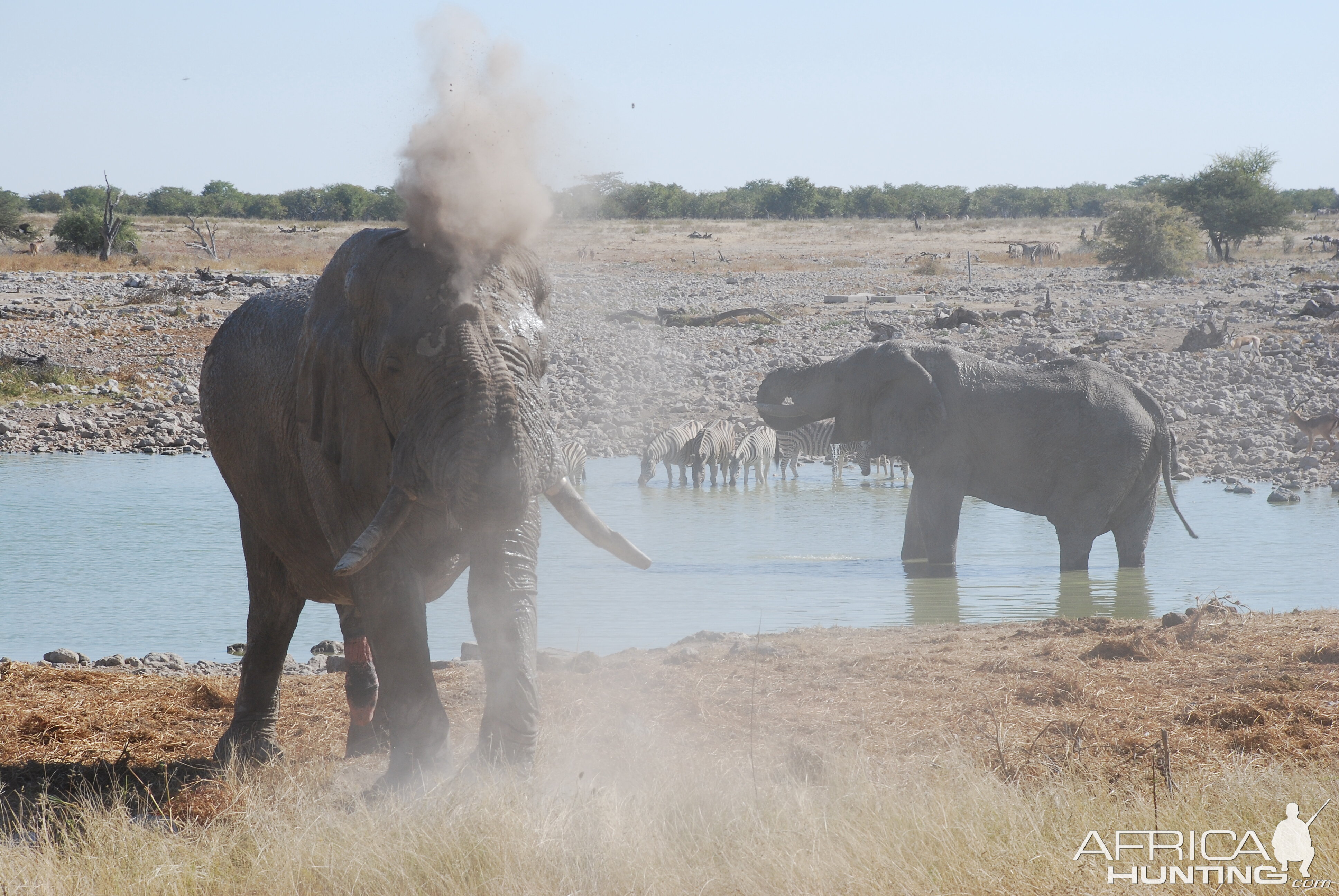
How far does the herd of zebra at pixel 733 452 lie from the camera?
61.9 ft

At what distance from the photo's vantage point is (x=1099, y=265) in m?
41.9

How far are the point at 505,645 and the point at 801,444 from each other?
57.5ft

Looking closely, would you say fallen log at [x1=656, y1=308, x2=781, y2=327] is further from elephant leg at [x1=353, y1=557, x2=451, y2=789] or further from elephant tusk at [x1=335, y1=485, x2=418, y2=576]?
elephant tusk at [x1=335, y1=485, x2=418, y2=576]

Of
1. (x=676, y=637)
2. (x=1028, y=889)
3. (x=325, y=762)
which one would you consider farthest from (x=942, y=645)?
(x=1028, y=889)

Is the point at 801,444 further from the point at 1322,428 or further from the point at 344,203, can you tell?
the point at 344,203

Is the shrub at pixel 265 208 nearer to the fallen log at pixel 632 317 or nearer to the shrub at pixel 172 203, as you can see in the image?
the shrub at pixel 172 203

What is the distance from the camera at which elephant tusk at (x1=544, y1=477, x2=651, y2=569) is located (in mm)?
4270

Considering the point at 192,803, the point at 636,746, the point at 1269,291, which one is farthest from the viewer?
the point at 1269,291

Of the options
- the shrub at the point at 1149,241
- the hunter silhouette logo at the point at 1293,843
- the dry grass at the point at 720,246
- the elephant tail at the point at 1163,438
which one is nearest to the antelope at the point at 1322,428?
the elephant tail at the point at 1163,438

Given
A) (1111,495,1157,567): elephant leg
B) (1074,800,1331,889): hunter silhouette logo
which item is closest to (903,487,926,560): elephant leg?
(1111,495,1157,567): elephant leg

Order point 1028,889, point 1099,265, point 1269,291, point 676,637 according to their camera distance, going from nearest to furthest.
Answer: point 1028,889 → point 676,637 → point 1269,291 → point 1099,265

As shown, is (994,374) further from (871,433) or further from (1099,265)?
(1099,265)

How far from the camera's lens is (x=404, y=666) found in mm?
4168

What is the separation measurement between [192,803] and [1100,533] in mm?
8399
